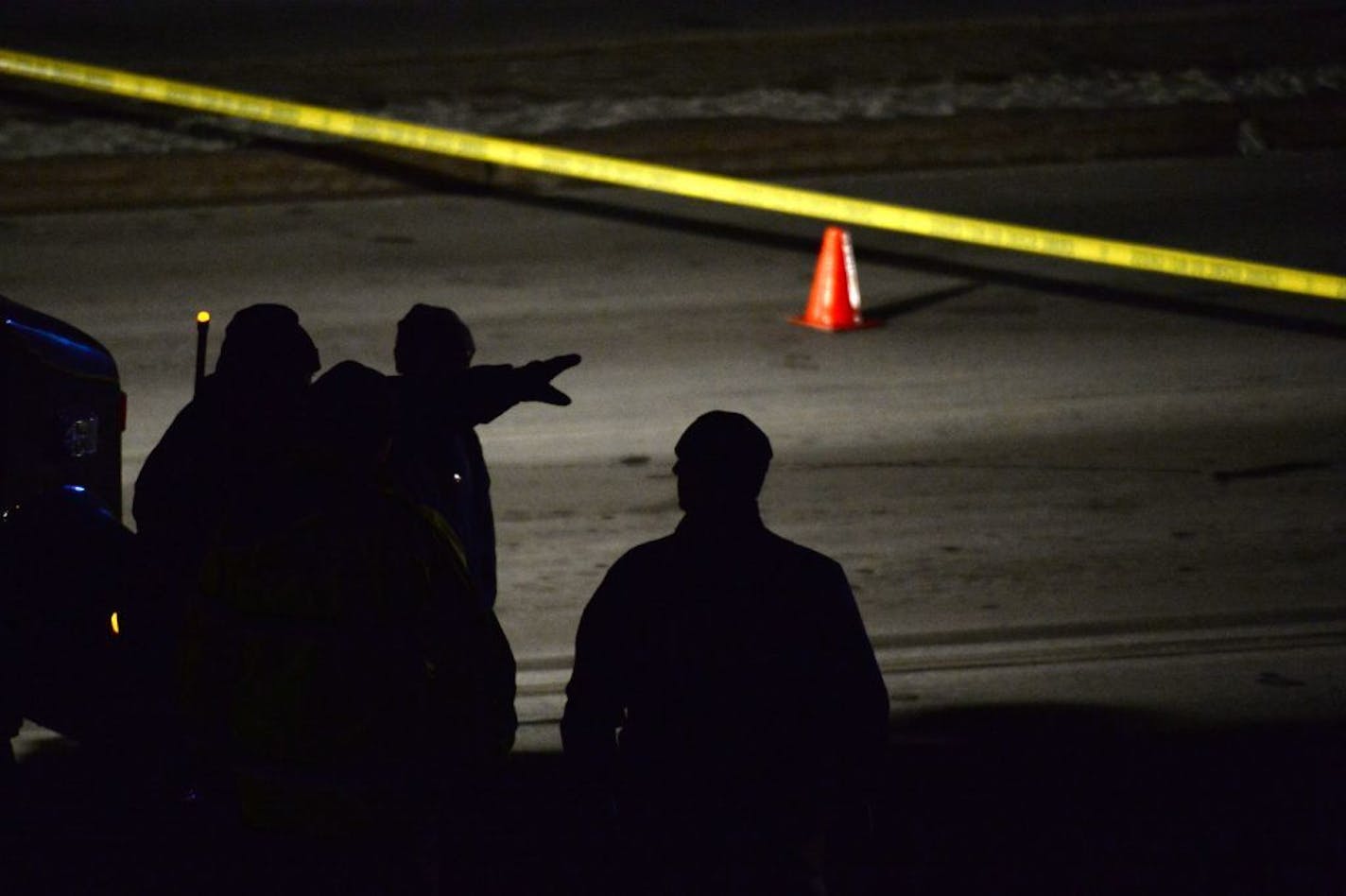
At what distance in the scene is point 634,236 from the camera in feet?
46.1

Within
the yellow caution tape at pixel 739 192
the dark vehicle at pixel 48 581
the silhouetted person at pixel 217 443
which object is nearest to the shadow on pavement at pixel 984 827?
the dark vehicle at pixel 48 581

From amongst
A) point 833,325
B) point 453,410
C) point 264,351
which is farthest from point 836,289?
point 264,351

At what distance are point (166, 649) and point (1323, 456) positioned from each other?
6360 mm

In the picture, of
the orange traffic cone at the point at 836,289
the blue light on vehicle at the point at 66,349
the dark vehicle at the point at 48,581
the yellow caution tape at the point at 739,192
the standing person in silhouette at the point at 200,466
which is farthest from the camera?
the orange traffic cone at the point at 836,289

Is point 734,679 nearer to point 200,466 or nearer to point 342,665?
point 342,665

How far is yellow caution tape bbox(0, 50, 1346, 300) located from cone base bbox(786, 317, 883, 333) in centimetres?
56

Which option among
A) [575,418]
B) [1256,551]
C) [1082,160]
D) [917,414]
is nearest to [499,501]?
[575,418]

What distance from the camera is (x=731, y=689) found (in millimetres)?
4094

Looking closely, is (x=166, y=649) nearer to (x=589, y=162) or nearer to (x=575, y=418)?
(x=575, y=418)

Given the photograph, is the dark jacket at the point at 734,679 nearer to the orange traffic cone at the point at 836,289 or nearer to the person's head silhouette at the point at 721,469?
the person's head silhouette at the point at 721,469

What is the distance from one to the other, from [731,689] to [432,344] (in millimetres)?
2081

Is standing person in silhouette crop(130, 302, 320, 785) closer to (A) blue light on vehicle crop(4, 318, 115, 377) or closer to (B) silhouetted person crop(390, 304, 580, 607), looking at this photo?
(B) silhouetted person crop(390, 304, 580, 607)

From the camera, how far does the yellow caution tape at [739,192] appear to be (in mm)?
10797

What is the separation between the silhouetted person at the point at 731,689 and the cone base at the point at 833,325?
7.92 metres
